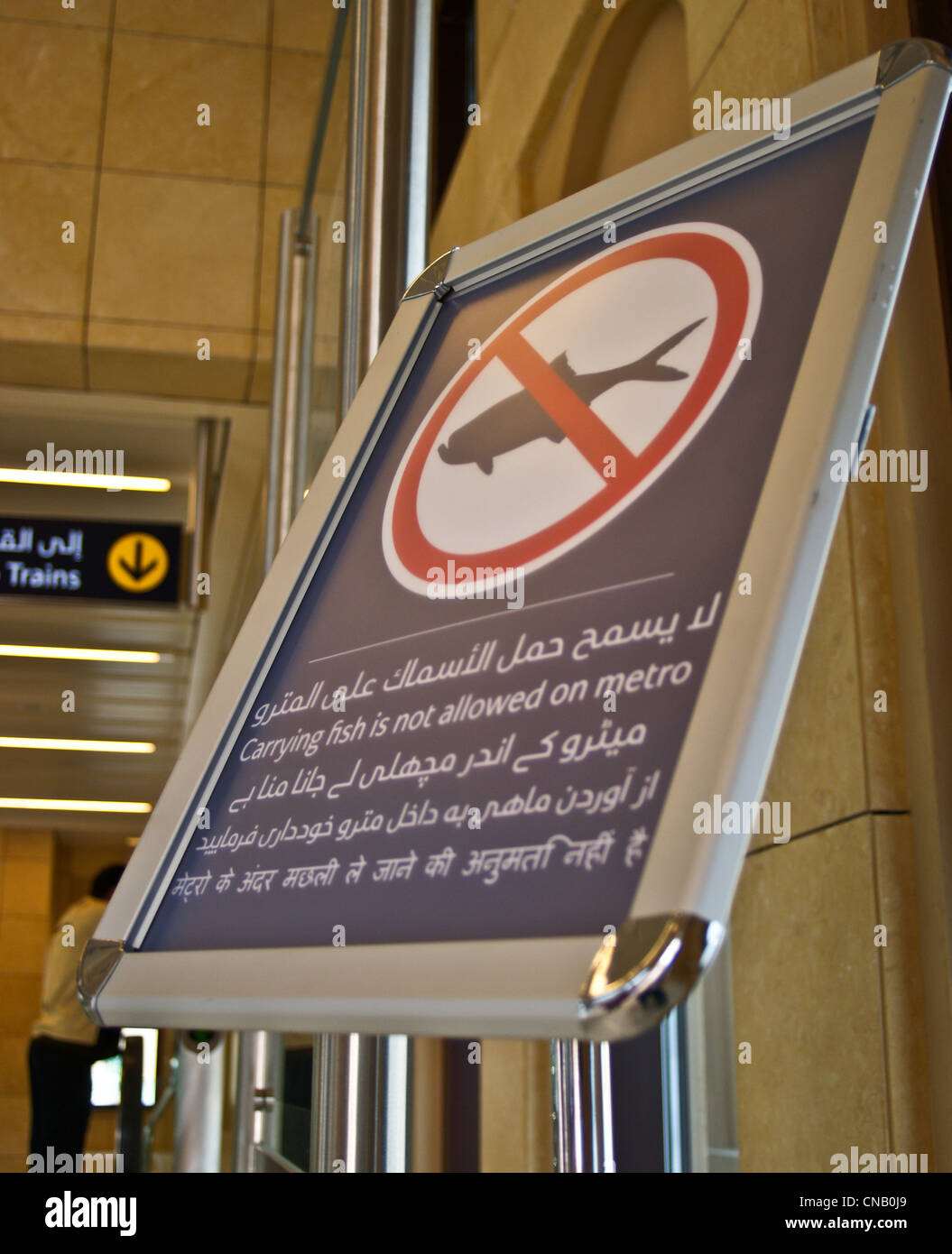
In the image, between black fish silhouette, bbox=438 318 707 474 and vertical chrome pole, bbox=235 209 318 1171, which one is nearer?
black fish silhouette, bbox=438 318 707 474

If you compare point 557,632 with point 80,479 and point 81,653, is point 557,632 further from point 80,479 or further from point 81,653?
point 81,653

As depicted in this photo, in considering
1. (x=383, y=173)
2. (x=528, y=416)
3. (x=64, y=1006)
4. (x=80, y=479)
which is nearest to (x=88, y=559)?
(x=80, y=479)

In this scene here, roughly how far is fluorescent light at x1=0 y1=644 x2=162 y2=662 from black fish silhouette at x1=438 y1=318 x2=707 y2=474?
713 cm

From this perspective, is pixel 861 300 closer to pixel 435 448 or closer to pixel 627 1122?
pixel 435 448

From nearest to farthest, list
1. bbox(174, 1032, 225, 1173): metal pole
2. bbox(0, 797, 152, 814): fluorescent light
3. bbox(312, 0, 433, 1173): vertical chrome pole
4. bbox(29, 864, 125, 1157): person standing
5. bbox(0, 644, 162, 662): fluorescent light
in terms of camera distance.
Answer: bbox(312, 0, 433, 1173): vertical chrome pole
bbox(174, 1032, 225, 1173): metal pole
bbox(29, 864, 125, 1157): person standing
bbox(0, 644, 162, 662): fluorescent light
bbox(0, 797, 152, 814): fluorescent light

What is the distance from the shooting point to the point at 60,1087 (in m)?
5.42

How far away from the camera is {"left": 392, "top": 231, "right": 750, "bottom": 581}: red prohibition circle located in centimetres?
90

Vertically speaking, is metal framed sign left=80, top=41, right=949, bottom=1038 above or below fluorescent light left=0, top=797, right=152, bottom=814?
below

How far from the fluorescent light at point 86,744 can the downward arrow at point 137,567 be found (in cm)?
585

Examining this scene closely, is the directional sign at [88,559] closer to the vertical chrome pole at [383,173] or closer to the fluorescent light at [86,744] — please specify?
the vertical chrome pole at [383,173]

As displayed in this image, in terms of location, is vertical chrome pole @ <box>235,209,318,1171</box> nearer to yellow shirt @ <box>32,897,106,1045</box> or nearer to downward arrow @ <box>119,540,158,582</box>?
downward arrow @ <box>119,540,158,582</box>

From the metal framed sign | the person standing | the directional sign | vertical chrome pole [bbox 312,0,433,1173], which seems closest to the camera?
the metal framed sign

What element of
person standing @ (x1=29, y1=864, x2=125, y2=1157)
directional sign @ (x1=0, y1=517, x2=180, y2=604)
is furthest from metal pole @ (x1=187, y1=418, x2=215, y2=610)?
person standing @ (x1=29, y1=864, x2=125, y2=1157)

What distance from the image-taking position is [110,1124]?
15.0m
